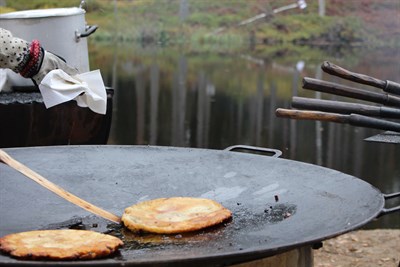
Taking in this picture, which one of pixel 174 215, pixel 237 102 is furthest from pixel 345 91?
pixel 237 102

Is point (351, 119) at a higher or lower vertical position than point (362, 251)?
higher

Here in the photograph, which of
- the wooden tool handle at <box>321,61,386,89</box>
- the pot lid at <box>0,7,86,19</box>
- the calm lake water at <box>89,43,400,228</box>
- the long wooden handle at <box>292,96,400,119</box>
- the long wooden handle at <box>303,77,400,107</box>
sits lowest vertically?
the calm lake water at <box>89,43,400,228</box>

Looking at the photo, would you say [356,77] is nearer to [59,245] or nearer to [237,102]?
[59,245]

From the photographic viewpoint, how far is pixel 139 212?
97.2 inches

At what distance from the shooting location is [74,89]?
3.12 meters

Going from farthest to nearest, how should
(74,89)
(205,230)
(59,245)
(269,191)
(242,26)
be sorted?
(242,26) → (74,89) → (269,191) → (205,230) → (59,245)

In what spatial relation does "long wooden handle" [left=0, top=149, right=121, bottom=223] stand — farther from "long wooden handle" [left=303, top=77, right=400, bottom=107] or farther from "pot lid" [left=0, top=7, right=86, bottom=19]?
"pot lid" [left=0, top=7, right=86, bottom=19]

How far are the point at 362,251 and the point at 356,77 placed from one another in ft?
8.39

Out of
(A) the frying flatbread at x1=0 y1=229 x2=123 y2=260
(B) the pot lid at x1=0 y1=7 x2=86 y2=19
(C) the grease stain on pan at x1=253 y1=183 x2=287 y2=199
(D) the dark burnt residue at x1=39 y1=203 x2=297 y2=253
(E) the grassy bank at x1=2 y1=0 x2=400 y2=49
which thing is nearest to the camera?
(A) the frying flatbread at x1=0 y1=229 x2=123 y2=260

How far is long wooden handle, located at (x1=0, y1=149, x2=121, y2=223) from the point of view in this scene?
7.71 feet

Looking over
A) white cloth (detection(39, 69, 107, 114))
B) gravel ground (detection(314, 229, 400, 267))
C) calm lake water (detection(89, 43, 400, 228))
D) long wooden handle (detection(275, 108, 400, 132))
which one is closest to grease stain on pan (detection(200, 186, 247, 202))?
long wooden handle (detection(275, 108, 400, 132))

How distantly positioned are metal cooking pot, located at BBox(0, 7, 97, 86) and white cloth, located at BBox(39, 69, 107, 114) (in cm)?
186

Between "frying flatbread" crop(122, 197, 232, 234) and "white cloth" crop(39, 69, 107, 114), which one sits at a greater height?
"white cloth" crop(39, 69, 107, 114)

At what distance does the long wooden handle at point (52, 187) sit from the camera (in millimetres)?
2350
